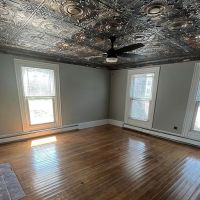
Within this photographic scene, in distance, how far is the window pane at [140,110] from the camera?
4.44m

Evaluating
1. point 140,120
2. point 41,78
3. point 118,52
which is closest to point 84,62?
point 41,78

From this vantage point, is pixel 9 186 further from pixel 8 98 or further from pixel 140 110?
pixel 140 110

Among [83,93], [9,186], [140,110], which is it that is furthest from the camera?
[83,93]

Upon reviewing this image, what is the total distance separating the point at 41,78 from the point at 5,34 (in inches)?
62.4

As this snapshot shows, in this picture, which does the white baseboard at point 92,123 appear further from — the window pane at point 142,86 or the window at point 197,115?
the window at point 197,115

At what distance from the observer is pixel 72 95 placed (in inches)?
176

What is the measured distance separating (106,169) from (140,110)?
271cm

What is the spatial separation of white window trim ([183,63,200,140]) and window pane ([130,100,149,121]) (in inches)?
45.7

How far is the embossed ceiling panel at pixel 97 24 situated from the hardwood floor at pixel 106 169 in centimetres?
242

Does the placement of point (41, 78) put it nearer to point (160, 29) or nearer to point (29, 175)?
point (29, 175)

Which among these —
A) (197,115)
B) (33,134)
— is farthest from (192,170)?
(33,134)

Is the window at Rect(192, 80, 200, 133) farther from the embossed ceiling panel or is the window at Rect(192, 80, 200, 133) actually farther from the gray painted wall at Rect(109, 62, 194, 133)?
the embossed ceiling panel

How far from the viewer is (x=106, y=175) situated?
7.38ft

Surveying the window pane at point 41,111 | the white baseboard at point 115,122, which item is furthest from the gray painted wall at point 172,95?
the window pane at point 41,111
